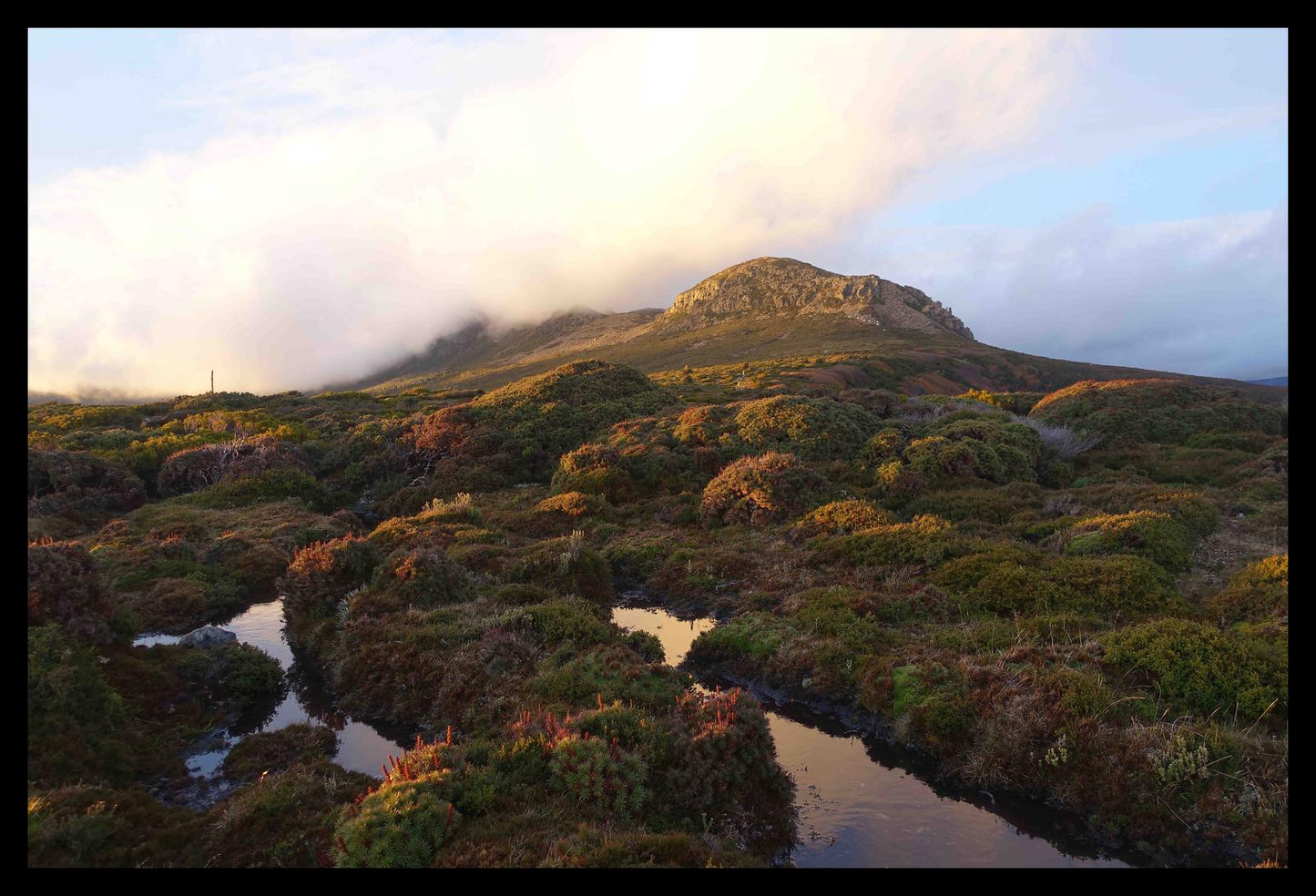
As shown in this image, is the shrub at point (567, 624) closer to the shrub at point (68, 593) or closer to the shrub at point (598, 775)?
the shrub at point (598, 775)

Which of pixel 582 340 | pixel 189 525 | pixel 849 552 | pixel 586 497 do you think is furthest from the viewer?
pixel 582 340

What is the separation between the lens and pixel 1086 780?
878 centimetres

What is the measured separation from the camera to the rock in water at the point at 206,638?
12.5 meters

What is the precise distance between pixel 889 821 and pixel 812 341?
102 m

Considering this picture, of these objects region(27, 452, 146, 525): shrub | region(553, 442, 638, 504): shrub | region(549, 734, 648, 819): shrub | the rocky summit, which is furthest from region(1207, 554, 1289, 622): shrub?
the rocky summit

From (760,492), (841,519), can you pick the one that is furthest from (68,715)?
(760,492)

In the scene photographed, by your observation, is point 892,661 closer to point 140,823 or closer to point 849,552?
point 849,552

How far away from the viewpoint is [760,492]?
21.8 m

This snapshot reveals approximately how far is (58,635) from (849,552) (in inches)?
626

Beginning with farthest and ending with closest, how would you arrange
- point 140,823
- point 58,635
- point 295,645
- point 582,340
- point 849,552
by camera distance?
point 582,340
point 849,552
point 295,645
point 58,635
point 140,823

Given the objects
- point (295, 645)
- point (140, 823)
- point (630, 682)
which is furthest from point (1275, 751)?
point (295, 645)

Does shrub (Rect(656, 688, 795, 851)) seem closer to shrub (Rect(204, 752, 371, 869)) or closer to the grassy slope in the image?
shrub (Rect(204, 752, 371, 869))

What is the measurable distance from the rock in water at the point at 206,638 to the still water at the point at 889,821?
428 inches

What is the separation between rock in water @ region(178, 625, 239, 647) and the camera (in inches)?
494
